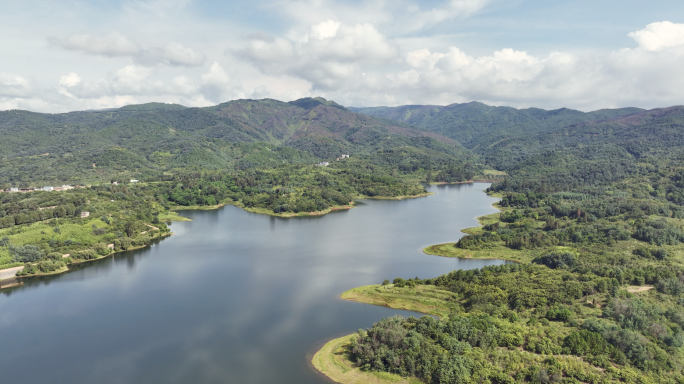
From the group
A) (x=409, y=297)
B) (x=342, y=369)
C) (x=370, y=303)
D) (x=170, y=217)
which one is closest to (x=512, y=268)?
(x=409, y=297)

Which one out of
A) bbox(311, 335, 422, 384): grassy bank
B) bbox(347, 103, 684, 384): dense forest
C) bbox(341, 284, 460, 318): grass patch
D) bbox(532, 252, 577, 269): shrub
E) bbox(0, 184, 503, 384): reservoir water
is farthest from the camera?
bbox(532, 252, 577, 269): shrub

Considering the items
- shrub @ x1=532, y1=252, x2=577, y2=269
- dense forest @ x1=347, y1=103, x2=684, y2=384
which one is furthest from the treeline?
shrub @ x1=532, y1=252, x2=577, y2=269

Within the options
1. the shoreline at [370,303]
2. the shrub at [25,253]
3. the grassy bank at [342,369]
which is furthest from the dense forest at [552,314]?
the shrub at [25,253]

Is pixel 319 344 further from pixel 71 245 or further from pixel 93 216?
pixel 93 216

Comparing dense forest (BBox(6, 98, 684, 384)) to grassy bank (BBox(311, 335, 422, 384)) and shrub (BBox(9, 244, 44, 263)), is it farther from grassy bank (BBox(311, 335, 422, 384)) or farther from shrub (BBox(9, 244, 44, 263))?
grassy bank (BBox(311, 335, 422, 384))

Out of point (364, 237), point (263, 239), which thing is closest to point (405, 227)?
point (364, 237)

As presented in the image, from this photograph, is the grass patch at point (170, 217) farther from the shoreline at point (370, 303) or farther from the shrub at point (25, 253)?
the shoreline at point (370, 303)

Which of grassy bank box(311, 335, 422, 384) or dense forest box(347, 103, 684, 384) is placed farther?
grassy bank box(311, 335, 422, 384)
